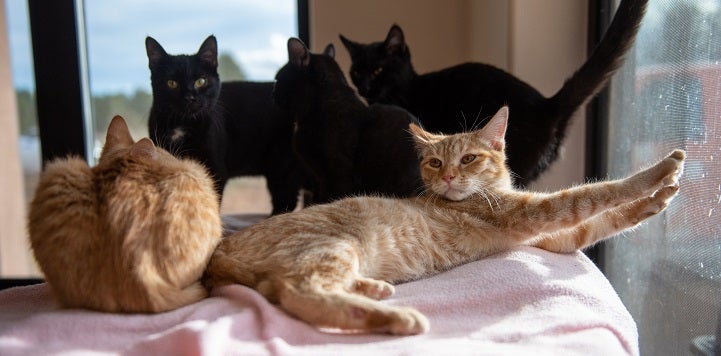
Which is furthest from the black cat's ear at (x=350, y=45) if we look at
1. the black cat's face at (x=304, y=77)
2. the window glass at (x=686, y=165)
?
the window glass at (x=686, y=165)

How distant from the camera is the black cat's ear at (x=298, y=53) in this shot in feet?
7.04

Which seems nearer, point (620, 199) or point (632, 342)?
point (632, 342)

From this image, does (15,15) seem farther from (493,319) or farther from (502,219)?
(493,319)

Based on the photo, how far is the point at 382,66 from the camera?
2.47 meters

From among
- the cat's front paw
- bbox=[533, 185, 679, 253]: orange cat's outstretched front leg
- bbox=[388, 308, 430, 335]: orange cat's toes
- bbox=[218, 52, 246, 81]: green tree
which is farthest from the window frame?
bbox=[388, 308, 430, 335]: orange cat's toes

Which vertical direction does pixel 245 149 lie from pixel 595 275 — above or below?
above

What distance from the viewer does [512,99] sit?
6.74 ft

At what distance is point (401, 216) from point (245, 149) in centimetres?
110

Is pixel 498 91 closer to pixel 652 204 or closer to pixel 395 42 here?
pixel 395 42

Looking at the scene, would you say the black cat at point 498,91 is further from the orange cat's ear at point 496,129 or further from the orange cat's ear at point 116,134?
the orange cat's ear at point 116,134

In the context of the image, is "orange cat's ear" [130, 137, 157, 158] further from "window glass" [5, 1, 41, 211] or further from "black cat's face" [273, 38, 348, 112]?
"window glass" [5, 1, 41, 211]

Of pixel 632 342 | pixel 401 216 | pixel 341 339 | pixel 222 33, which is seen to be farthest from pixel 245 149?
pixel 632 342

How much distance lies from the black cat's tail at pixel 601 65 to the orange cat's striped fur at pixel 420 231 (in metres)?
0.41

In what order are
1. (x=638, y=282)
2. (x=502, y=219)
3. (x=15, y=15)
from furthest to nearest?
(x=15, y=15) < (x=638, y=282) < (x=502, y=219)
